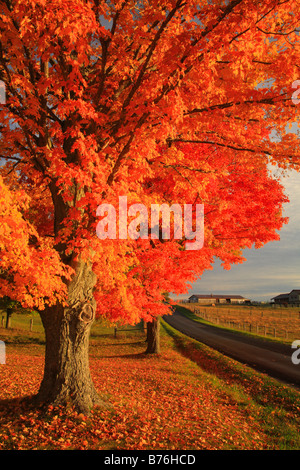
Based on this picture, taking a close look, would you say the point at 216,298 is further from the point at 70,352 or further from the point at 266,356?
the point at 70,352

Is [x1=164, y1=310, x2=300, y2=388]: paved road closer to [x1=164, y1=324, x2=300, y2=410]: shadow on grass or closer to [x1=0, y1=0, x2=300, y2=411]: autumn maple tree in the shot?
[x1=164, y1=324, x2=300, y2=410]: shadow on grass

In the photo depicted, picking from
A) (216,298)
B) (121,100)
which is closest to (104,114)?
(121,100)

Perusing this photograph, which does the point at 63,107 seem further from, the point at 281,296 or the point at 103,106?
the point at 281,296

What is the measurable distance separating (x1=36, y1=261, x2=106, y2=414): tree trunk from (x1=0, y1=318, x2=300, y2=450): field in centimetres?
35

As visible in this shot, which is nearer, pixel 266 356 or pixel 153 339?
pixel 266 356

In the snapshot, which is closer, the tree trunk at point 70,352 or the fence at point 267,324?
the tree trunk at point 70,352

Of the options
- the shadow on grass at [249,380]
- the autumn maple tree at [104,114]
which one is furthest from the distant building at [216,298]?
the autumn maple tree at [104,114]

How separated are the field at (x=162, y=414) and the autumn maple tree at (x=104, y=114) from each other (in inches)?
31.3

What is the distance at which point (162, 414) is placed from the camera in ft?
26.6

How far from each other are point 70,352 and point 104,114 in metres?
6.01

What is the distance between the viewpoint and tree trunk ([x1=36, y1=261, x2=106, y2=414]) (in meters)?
7.72

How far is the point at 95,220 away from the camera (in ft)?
25.3

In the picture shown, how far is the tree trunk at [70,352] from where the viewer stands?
772 cm

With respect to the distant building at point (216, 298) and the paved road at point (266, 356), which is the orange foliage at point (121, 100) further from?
the distant building at point (216, 298)
